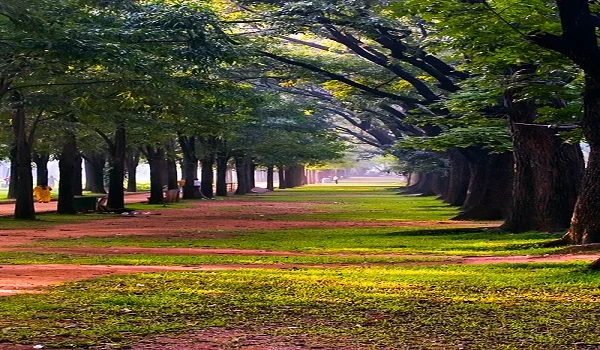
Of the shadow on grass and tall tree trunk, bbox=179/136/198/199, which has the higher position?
tall tree trunk, bbox=179/136/198/199

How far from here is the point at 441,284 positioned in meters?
13.5

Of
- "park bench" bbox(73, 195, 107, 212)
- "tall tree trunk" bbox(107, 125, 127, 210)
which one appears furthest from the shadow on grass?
"tall tree trunk" bbox(107, 125, 127, 210)

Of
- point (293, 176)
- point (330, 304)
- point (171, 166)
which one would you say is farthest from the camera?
point (293, 176)

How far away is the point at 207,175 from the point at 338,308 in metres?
55.2

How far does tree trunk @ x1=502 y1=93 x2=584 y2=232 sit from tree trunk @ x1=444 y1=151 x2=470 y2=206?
77.7ft

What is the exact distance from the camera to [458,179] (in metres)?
51.4

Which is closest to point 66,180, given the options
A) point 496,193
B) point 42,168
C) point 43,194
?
point 496,193

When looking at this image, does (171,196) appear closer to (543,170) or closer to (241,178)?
(241,178)

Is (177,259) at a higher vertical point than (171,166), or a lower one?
lower

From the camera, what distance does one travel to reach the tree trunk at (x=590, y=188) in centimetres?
1755

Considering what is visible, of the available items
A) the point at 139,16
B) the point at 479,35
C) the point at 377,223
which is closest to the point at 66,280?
the point at 479,35

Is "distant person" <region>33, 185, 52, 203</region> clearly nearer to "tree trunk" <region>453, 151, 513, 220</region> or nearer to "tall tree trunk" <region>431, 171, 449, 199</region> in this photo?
"tall tree trunk" <region>431, 171, 449, 199</region>

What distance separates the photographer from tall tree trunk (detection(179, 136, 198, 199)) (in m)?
58.2

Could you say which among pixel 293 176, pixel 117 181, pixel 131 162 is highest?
pixel 131 162
